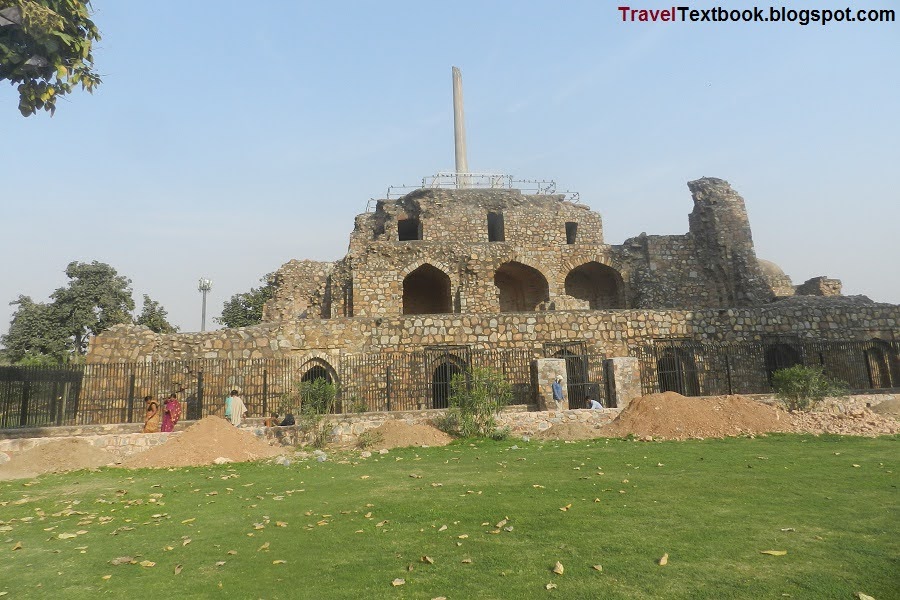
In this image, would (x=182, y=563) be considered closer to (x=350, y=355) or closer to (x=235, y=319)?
A: (x=350, y=355)

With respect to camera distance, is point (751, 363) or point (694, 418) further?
point (751, 363)

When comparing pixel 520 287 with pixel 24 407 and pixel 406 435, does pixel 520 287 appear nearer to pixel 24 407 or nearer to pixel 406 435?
pixel 406 435

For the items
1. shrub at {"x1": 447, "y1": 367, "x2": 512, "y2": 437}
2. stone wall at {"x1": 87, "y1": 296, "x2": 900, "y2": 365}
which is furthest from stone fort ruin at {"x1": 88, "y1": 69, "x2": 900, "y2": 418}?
shrub at {"x1": 447, "y1": 367, "x2": 512, "y2": 437}

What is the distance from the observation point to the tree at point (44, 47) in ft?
17.4

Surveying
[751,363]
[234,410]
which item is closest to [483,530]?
[234,410]

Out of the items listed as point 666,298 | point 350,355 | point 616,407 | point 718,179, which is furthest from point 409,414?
point 718,179

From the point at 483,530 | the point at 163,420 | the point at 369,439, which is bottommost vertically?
the point at 483,530

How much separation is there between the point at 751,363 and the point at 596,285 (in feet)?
36.6

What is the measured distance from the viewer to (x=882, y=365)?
55.4 feet

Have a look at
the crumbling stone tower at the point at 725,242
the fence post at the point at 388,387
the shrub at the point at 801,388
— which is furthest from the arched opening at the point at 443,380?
the crumbling stone tower at the point at 725,242

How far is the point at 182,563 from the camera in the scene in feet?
14.4

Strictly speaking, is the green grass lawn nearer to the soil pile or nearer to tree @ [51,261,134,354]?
the soil pile

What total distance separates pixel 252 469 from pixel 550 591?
7.01 m

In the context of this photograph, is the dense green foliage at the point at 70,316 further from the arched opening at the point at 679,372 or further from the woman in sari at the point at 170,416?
the arched opening at the point at 679,372
